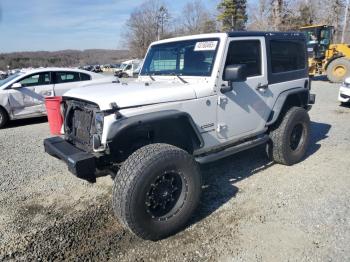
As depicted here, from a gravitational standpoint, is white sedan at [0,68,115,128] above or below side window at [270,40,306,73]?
below

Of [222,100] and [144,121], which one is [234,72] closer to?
[222,100]

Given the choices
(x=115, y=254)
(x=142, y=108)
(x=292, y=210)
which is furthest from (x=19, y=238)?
(x=292, y=210)

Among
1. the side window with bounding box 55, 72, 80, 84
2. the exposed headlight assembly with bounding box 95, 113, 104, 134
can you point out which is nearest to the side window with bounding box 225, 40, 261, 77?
the exposed headlight assembly with bounding box 95, 113, 104, 134

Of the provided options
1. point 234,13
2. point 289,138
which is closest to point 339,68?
point 289,138

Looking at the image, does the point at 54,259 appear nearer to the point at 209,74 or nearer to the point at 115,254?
the point at 115,254

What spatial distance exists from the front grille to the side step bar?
1.29m

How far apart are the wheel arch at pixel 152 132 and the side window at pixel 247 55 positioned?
101 cm

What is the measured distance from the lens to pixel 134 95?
3268mm

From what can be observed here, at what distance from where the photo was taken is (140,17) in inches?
2367

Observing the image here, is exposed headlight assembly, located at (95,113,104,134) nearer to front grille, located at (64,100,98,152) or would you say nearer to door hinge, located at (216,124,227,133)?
front grille, located at (64,100,98,152)

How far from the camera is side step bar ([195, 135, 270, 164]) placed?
3.77 metres

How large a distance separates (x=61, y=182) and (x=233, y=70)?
3045 millimetres

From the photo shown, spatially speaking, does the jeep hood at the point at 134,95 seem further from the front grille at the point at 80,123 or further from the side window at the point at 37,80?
the side window at the point at 37,80

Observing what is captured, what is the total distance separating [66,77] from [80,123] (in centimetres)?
620
